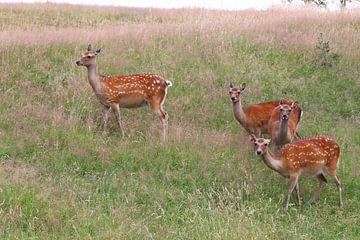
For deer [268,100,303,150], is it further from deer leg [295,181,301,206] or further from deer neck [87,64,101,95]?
deer neck [87,64,101,95]

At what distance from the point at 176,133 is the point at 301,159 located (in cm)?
261

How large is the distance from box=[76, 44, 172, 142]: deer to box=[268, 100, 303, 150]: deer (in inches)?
74.2

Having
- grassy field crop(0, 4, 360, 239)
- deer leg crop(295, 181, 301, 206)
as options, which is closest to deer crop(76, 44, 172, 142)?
grassy field crop(0, 4, 360, 239)

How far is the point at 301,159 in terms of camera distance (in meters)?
8.95

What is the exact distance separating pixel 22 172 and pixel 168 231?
2.48 metres

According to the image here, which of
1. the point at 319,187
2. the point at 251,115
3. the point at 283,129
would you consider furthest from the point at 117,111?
the point at 319,187

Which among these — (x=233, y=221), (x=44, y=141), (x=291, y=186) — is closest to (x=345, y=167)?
(x=291, y=186)

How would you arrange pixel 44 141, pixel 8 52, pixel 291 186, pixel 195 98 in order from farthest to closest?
pixel 8 52, pixel 195 98, pixel 44 141, pixel 291 186

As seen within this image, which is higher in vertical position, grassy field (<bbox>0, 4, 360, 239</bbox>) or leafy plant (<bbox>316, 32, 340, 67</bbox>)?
leafy plant (<bbox>316, 32, 340, 67</bbox>)

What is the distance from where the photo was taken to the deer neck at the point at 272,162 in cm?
888

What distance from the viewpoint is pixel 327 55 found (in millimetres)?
14461

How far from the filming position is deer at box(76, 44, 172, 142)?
11273 millimetres

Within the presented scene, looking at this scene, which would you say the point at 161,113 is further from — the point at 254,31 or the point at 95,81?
the point at 254,31

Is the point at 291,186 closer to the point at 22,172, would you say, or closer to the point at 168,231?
the point at 168,231
